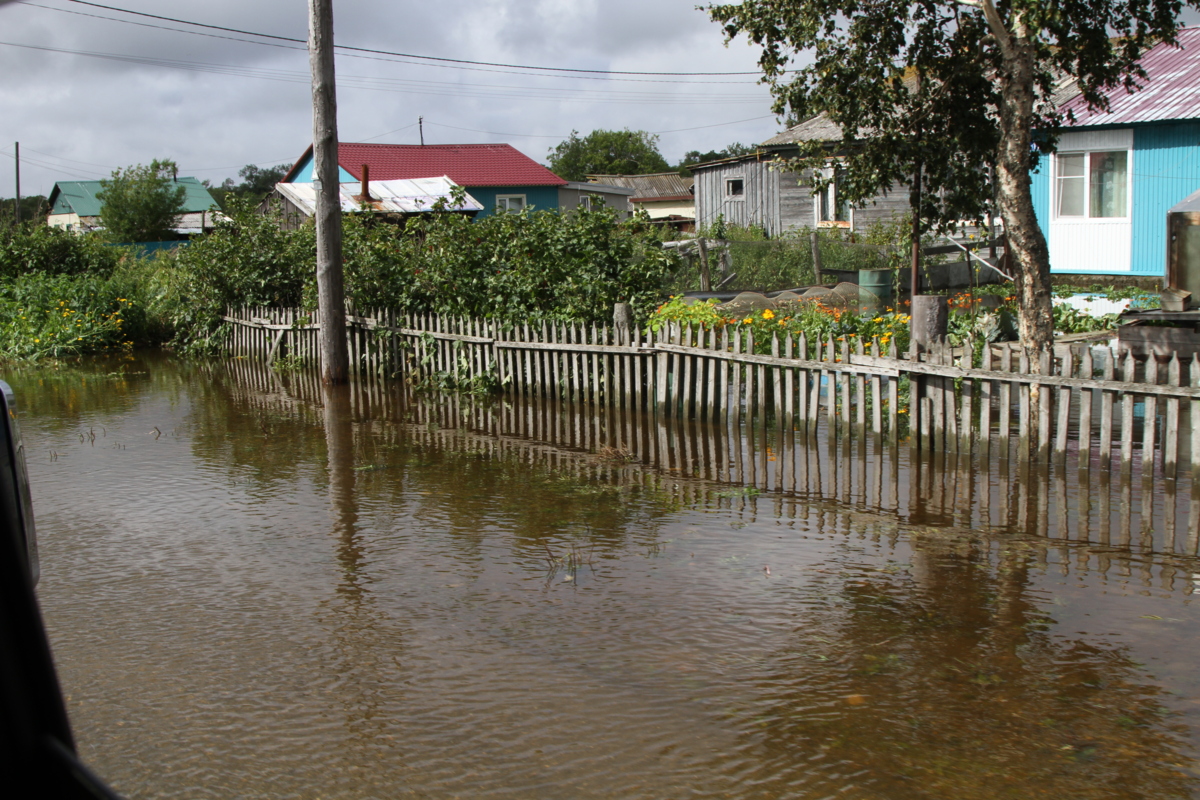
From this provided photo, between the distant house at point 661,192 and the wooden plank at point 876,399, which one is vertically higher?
the distant house at point 661,192

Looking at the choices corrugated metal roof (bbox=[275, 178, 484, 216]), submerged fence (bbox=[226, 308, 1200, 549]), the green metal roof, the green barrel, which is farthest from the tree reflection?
the green metal roof

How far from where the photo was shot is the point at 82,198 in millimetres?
71250

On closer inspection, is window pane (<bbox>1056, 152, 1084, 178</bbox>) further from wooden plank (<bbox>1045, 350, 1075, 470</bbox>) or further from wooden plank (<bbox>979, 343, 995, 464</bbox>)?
wooden plank (<bbox>1045, 350, 1075, 470</bbox>)

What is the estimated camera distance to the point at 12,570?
139cm

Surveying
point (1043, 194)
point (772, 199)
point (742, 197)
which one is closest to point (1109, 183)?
point (1043, 194)

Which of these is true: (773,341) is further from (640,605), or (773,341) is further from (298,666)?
(298,666)

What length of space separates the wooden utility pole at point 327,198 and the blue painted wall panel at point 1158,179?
14412 millimetres

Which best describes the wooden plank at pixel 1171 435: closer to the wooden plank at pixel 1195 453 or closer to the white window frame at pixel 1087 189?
the wooden plank at pixel 1195 453

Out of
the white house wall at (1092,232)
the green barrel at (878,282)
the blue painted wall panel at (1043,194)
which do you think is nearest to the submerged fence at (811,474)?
the green barrel at (878,282)

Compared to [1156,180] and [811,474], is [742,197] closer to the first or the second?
[1156,180]

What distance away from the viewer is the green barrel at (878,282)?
756 inches

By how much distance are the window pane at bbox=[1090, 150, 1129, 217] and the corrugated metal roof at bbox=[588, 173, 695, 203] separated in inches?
1807

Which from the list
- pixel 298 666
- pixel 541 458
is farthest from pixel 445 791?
pixel 541 458

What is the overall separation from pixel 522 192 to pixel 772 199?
19053mm
